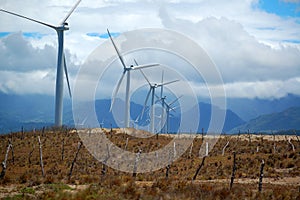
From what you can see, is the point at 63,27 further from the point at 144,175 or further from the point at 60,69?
the point at 144,175

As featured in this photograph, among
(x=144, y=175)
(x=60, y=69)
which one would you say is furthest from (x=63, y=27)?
(x=144, y=175)

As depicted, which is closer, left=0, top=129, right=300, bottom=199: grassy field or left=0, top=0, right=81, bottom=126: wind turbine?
left=0, top=129, right=300, bottom=199: grassy field

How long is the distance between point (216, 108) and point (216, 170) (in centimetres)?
800

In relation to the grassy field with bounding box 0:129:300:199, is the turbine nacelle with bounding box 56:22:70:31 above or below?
above

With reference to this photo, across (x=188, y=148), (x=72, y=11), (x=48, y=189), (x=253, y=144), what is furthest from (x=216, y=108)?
(x=72, y=11)

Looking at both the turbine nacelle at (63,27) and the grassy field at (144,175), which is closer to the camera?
the grassy field at (144,175)

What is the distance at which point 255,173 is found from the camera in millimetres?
42938

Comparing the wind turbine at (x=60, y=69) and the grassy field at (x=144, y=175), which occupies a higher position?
the wind turbine at (x=60, y=69)

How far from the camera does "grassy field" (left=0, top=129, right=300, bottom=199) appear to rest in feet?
85.2

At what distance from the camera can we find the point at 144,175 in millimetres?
38344

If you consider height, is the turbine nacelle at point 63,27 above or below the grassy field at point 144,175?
above

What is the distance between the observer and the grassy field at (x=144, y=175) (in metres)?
26.0

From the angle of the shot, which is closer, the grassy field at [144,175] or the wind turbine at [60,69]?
the grassy field at [144,175]

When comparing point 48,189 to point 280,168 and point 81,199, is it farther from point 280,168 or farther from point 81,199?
point 280,168
